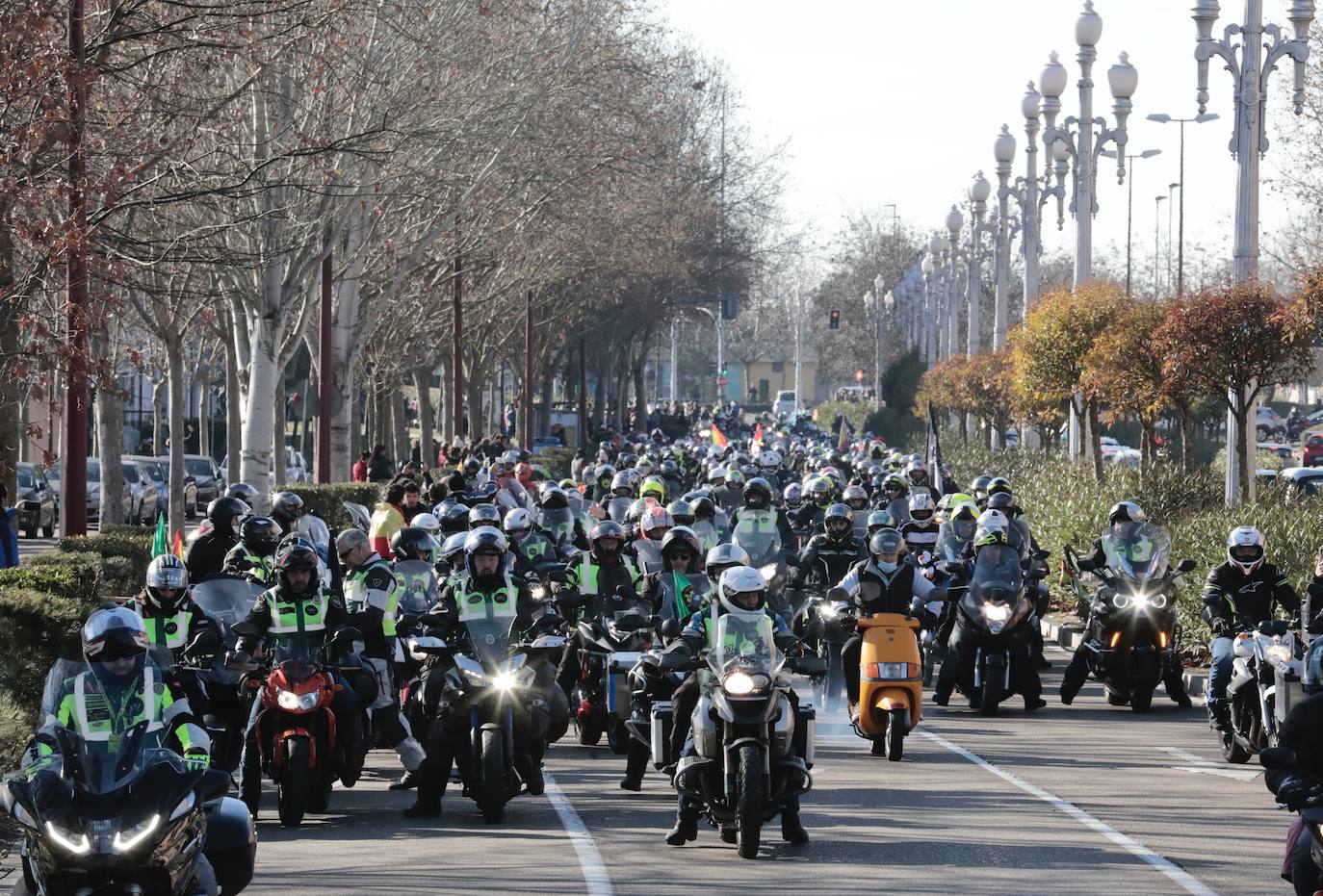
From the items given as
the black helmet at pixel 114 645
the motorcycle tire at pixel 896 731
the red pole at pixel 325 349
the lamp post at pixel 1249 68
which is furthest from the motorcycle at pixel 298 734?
the red pole at pixel 325 349

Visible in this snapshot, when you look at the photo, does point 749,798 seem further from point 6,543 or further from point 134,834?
point 6,543

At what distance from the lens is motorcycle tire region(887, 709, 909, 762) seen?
1491 cm

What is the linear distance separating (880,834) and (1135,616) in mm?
6846

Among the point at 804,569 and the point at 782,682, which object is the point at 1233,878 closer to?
the point at 782,682

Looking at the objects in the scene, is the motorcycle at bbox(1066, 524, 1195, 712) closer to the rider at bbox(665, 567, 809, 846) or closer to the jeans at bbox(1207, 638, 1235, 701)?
the jeans at bbox(1207, 638, 1235, 701)

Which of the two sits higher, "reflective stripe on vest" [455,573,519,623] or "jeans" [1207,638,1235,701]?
"reflective stripe on vest" [455,573,519,623]

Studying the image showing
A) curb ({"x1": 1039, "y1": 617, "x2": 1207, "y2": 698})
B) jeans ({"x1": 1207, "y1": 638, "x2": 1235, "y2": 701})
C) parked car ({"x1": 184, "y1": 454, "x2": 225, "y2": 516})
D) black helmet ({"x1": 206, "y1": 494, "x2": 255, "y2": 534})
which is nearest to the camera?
jeans ({"x1": 1207, "y1": 638, "x2": 1235, "y2": 701})

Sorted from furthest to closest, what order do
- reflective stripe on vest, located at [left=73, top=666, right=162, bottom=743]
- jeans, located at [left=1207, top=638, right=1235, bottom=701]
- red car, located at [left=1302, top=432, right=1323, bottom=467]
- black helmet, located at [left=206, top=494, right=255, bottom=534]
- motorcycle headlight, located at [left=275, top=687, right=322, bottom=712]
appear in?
red car, located at [left=1302, top=432, right=1323, bottom=467]
black helmet, located at [left=206, top=494, right=255, bottom=534]
jeans, located at [left=1207, top=638, right=1235, bottom=701]
motorcycle headlight, located at [left=275, top=687, right=322, bottom=712]
reflective stripe on vest, located at [left=73, top=666, right=162, bottom=743]

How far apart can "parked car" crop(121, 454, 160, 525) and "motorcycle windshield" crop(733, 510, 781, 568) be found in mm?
24994

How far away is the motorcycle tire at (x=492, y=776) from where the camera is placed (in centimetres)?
1202

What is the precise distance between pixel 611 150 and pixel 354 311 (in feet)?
21.8

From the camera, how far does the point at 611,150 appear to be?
4122 centimetres

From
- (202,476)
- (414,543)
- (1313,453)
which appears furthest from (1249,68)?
(1313,453)

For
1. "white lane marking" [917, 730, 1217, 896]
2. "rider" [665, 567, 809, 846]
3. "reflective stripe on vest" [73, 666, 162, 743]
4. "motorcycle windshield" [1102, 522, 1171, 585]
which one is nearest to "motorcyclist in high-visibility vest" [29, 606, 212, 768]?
"reflective stripe on vest" [73, 666, 162, 743]
